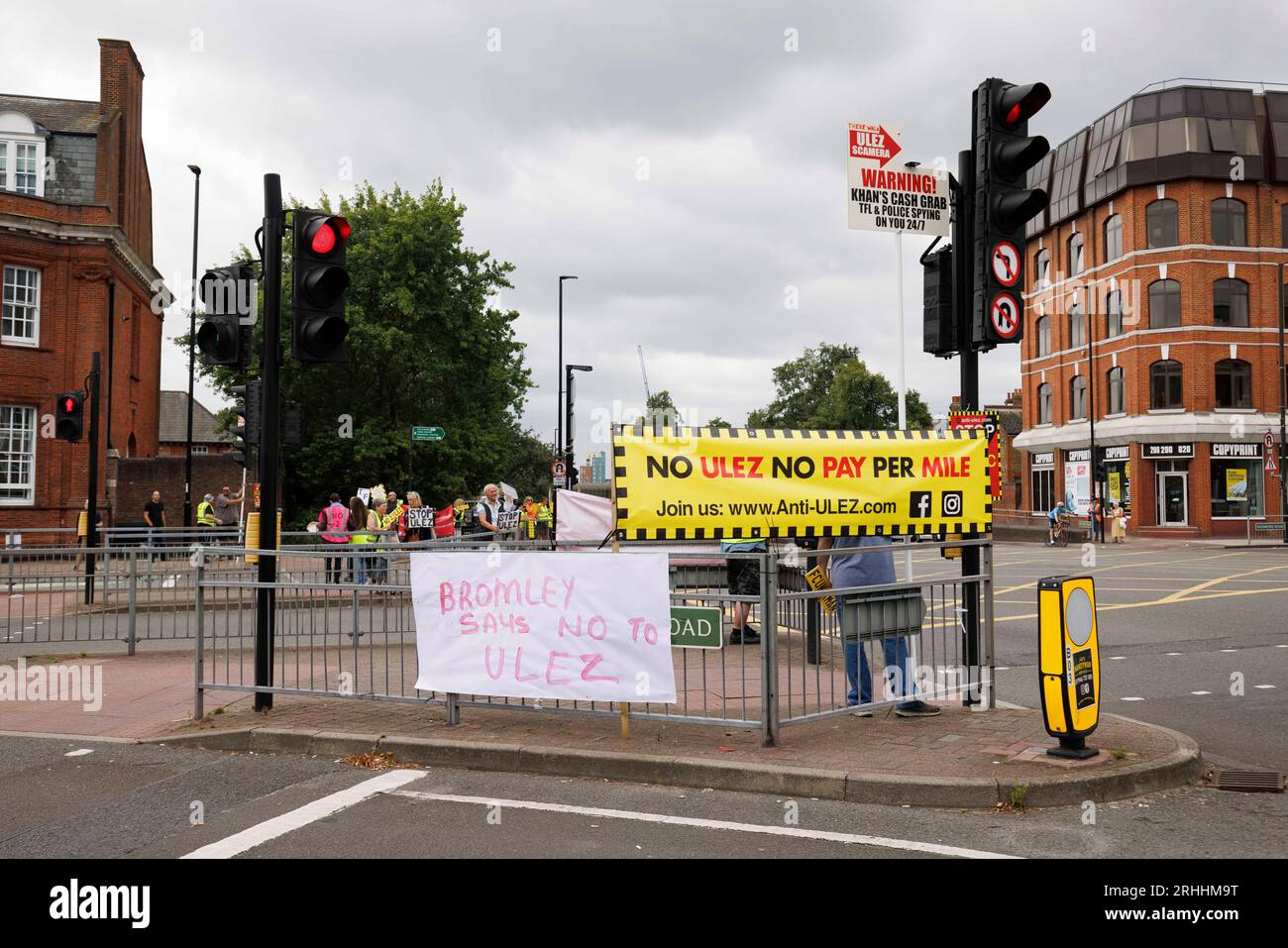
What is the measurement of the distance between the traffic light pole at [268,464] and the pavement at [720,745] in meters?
0.40

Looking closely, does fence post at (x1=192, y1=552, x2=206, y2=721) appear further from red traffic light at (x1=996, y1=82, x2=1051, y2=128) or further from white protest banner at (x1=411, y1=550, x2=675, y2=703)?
red traffic light at (x1=996, y1=82, x2=1051, y2=128)

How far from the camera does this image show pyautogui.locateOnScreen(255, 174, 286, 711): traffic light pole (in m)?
7.74

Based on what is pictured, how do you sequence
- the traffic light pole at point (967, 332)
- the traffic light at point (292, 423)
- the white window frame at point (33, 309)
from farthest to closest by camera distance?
the white window frame at point (33, 309) < the traffic light at point (292, 423) < the traffic light pole at point (967, 332)

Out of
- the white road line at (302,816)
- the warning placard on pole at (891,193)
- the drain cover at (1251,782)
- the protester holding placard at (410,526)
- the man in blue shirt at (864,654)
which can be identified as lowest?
the white road line at (302,816)

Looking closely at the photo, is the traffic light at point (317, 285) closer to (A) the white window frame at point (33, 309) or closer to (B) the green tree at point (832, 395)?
(A) the white window frame at point (33, 309)

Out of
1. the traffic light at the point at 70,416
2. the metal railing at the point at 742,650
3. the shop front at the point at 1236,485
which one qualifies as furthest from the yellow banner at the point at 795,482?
the shop front at the point at 1236,485

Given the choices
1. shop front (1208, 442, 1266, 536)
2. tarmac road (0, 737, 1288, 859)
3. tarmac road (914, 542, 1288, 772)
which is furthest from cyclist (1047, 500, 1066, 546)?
tarmac road (0, 737, 1288, 859)

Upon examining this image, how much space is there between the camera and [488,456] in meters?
35.3

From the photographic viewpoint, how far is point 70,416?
675 inches

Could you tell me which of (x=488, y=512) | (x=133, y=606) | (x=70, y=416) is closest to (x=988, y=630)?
(x=133, y=606)

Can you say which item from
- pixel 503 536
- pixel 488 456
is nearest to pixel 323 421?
pixel 488 456

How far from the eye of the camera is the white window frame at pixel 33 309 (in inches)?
1180

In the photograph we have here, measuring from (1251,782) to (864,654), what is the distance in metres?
2.39
